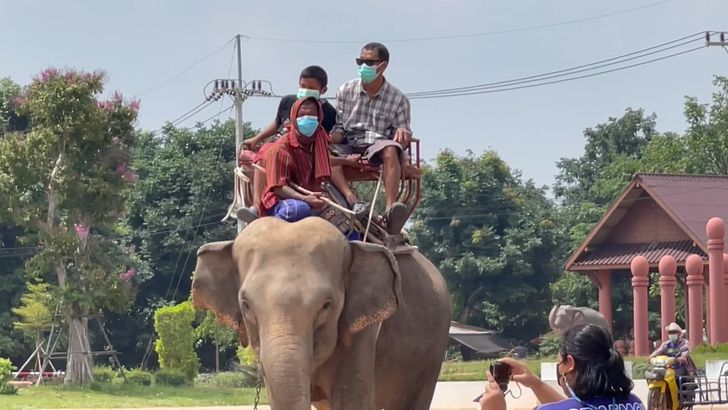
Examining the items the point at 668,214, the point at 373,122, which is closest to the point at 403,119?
the point at 373,122

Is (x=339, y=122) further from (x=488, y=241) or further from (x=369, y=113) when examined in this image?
(x=488, y=241)

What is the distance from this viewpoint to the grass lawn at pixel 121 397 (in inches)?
1075

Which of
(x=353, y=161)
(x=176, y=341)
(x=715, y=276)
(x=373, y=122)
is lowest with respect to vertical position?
(x=176, y=341)

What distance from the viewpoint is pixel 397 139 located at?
31.5ft

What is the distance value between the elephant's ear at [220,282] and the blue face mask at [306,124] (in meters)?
0.81

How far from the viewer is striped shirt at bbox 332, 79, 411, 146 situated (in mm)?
9695

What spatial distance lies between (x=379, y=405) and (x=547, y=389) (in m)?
3.90

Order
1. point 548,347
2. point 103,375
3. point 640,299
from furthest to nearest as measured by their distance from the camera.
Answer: point 548,347, point 640,299, point 103,375

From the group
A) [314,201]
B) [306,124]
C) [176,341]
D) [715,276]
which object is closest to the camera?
[314,201]

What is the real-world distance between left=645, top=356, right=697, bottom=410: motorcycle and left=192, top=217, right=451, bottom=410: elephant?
1035 cm

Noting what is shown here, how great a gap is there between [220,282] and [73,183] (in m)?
24.9

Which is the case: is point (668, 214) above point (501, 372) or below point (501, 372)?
above

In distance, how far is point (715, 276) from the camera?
110 ft

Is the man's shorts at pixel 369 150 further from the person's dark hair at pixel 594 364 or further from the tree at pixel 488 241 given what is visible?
the tree at pixel 488 241
